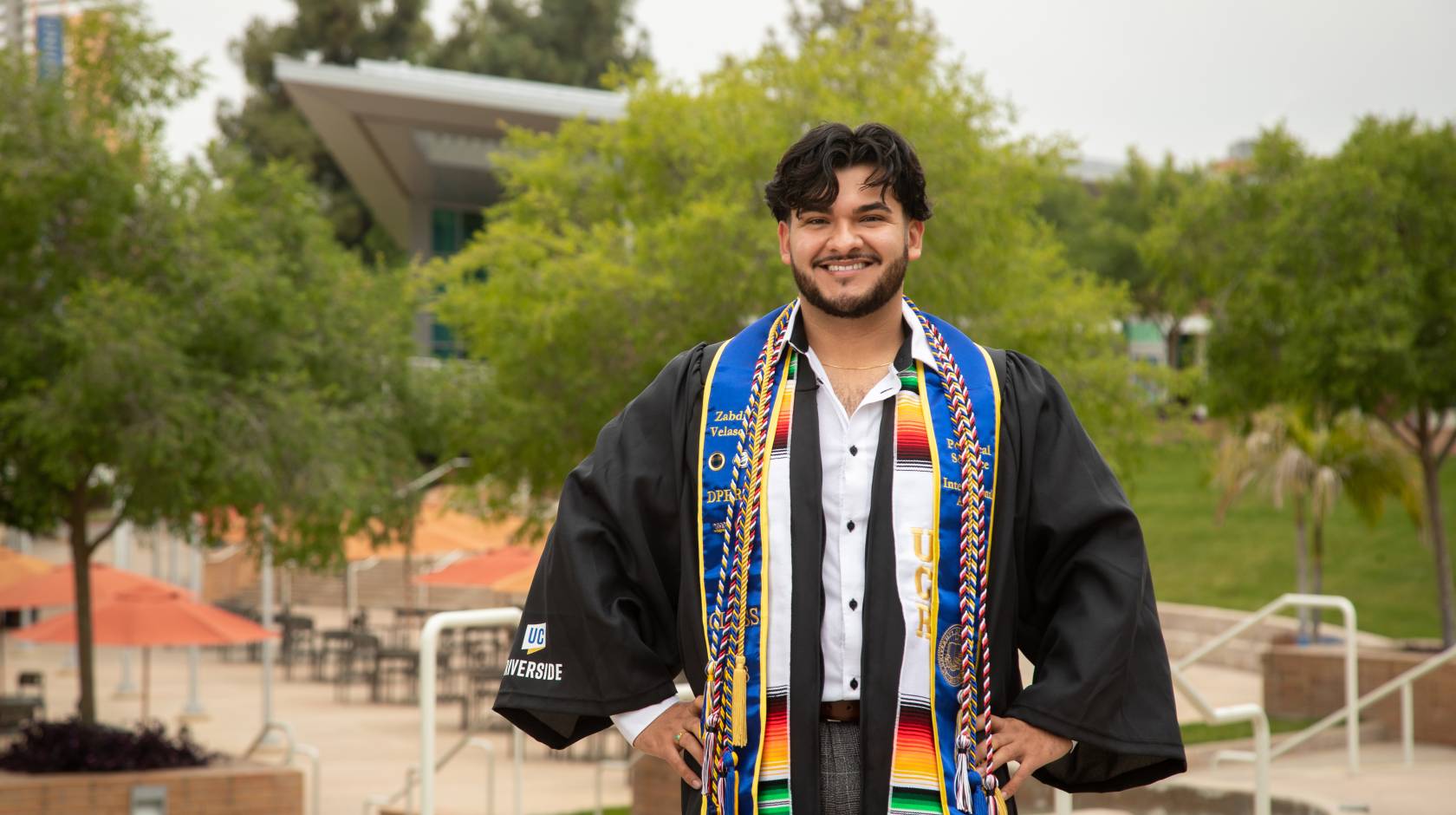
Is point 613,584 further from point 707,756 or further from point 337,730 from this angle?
point 337,730

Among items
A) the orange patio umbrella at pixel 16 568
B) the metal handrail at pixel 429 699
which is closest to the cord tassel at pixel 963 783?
the metal handrail at pixel 429 699

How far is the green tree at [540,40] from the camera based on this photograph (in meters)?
49.7

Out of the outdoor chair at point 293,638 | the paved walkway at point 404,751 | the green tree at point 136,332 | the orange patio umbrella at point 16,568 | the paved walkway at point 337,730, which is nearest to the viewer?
the paved walkway at point 404,751

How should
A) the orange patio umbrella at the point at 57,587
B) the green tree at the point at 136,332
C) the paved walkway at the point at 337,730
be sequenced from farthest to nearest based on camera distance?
the orange patio umbrella at the point at 57,587, the paved walkway at the point at 337,730, the green tree at the point at 136,332

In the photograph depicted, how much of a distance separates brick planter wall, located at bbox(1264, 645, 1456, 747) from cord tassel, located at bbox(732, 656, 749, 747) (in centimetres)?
1140

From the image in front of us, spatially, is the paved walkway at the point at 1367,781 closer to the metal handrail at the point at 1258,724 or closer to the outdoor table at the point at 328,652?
the metal handrail at the point at 1258,724

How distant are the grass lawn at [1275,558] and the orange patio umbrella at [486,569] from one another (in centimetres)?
877

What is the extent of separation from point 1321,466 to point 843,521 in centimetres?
1621

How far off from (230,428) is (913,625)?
9.07 meters

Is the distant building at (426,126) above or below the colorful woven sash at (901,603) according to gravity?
above

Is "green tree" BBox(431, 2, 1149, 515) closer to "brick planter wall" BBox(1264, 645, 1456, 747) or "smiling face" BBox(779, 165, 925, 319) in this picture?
"brick planter wall" BBox(1264, 645, 1456, 747)

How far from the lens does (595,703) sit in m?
2.76

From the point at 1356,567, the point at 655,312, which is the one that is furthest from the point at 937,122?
the point at 1356,567

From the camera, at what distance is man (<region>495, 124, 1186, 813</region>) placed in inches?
107
